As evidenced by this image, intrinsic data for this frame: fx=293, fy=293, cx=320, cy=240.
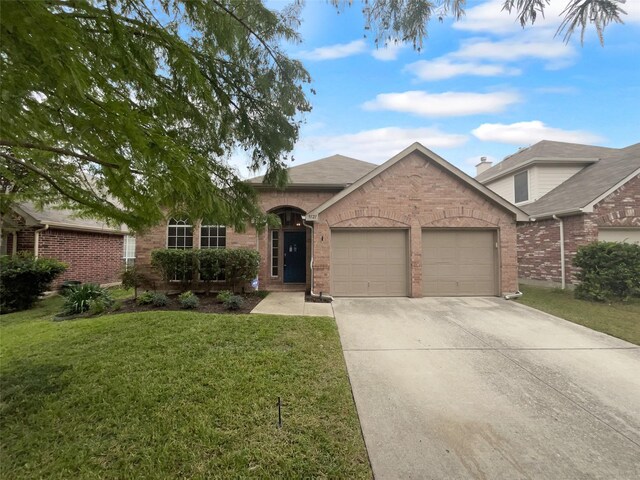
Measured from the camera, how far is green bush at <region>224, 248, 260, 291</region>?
9688 millimetres

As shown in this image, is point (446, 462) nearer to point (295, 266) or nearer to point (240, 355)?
point (240, 355)

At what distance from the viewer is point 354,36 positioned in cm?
365

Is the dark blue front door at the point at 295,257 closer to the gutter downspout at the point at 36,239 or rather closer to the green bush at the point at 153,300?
the green bush at the point at 153,300

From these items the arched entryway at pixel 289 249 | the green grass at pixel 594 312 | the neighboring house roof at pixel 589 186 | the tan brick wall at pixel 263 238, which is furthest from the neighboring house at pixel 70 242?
the neighboring house roof at pixel 589 186

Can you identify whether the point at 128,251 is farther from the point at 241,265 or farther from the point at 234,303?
the point at 234,303

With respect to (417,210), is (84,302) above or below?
below

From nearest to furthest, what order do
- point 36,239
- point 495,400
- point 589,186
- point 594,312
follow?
point 495,400 → point 594,312 → point 36,239 → point 589,186

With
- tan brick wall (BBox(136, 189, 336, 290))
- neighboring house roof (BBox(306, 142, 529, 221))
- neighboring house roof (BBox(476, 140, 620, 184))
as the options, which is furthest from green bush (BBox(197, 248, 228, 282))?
neighboring house roof (BBox(476, 140, 620, 184))

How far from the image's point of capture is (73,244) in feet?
40.2

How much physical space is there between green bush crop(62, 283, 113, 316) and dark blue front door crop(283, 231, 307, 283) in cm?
594

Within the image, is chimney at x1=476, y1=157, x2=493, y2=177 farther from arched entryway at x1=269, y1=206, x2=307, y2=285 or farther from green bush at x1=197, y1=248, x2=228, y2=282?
green bush at x1=197, y1=248, x2=228, y2=282

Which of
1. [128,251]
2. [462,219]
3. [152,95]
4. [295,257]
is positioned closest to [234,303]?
[295,257]

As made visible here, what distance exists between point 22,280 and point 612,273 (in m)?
18.0

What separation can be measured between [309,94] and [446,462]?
16.2ft
